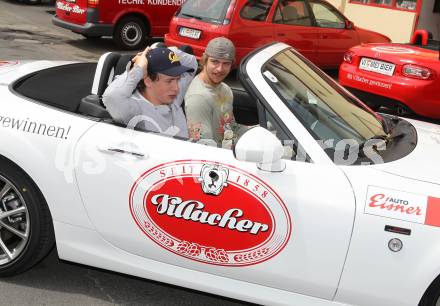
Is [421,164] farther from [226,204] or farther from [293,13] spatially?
[293,13]

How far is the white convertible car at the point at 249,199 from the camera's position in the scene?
9.01ft

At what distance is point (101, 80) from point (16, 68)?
32.8 inches

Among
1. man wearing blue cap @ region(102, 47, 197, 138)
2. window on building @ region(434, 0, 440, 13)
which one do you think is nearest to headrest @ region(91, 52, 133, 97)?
man wearing blue cap @ region(102, 47, 197, 138)

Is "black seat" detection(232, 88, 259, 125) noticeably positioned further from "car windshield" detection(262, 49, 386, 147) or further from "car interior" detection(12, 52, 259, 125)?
"car windshield" detection(262, 49, 386, 147)

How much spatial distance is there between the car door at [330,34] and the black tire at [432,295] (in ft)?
27.1

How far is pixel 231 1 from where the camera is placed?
952 cm

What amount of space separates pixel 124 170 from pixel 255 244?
29.9 inches

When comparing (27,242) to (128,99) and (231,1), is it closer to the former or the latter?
(128,99)

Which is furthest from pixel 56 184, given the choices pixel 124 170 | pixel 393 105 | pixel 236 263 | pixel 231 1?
pixel 231 1

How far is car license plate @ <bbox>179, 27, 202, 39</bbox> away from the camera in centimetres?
951

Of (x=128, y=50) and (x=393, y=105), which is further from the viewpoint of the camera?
(x=128, y=50)

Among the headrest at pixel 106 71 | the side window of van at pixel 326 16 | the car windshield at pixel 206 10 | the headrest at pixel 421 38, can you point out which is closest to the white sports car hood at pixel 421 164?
the headrest at pixel 106 71

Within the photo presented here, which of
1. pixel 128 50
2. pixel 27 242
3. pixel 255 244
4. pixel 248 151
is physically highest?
pixel 248 151

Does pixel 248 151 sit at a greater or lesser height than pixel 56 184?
greater
